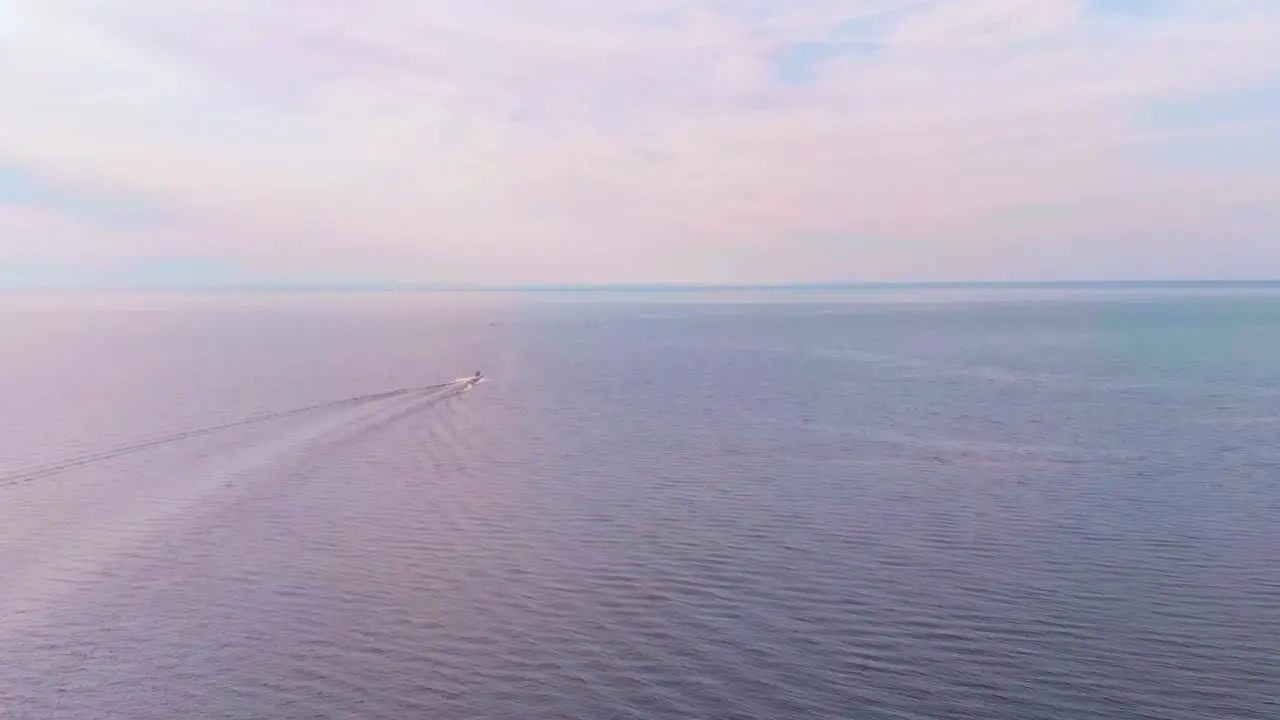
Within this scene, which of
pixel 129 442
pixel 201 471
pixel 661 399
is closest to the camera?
pixel 201 471

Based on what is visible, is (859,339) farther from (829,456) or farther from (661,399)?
(829,456)

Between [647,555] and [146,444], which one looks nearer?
[647,555]

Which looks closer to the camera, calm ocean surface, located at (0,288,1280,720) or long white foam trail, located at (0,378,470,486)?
calm ocean surface, located at (0,288,1280,720)

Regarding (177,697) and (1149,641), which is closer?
(177,697)

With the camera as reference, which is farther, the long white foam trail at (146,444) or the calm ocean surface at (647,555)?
the long white foam trail at (146,444)

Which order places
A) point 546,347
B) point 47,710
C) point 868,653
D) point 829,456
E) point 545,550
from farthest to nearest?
point 546,347
point 829,456
point 545,550
point 868,653
point 47,710

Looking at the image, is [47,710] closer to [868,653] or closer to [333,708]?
[333,708]

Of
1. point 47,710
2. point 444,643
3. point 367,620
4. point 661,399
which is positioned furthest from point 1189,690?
point 661,399
